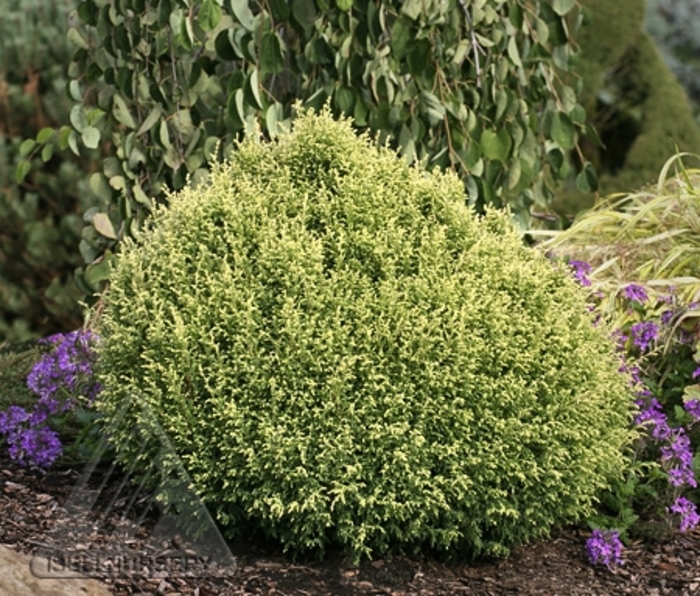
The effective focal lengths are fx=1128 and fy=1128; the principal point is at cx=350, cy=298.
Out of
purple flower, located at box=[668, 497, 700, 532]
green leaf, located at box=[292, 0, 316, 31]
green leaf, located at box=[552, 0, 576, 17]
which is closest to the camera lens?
purple flower, located at box=[668, 497, 700, 532]

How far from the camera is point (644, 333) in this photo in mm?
3102

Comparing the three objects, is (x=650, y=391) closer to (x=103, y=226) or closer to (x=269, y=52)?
(x=269, y=52)

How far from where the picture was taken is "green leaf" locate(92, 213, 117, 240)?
3.54m

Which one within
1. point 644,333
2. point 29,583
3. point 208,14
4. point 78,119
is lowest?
point 29,583

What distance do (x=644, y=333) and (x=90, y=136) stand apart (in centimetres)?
174

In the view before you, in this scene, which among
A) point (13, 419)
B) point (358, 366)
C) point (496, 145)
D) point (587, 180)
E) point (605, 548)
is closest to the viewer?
point (358, 366)

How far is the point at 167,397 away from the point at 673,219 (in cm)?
208

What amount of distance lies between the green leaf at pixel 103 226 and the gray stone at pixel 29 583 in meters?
1.37

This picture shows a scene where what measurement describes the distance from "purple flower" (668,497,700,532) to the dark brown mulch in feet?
0.24

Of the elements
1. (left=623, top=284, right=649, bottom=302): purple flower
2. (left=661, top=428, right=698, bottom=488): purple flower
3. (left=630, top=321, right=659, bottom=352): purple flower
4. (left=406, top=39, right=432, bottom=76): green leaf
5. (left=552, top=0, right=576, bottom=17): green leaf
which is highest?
(left=552, top=0, right=576, bottom=17): green leaf

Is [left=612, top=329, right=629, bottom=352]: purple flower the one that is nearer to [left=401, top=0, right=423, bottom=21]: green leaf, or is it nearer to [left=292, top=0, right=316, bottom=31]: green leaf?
[left=401, top=0, right=423, bottom=21]: green leaf

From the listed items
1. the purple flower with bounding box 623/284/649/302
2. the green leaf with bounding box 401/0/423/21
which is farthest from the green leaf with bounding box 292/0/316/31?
the purple flower with bounding box 623/284/649/302

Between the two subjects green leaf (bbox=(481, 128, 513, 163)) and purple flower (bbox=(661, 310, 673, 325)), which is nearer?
purple flower (bbox=(661, 310, 673, 325))

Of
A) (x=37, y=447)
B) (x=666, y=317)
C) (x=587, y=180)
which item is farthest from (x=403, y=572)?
(x=587, y=180)
